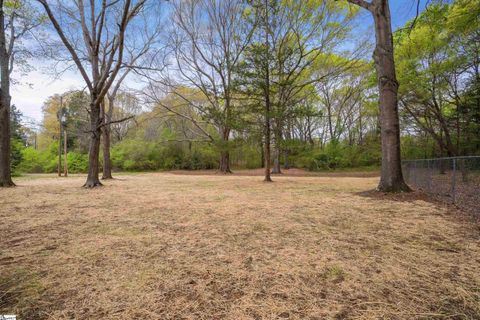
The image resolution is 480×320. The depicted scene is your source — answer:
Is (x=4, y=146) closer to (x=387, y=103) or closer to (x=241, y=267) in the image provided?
(x=241, y=267)

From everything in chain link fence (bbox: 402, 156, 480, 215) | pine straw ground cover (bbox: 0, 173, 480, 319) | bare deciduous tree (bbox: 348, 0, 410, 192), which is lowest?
pine straw ground cover (bbox: 0, 173, 480, 319)

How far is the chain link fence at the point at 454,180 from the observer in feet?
14.9

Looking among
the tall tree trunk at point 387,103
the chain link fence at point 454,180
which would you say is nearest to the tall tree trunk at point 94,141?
the tall tree trunk at point 387,103

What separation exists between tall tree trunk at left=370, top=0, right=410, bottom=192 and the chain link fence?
0.84m

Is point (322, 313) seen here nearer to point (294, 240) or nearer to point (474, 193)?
point (294, 240)

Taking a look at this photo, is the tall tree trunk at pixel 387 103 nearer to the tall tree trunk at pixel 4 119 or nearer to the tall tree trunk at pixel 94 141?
the tall tree trunk at pixel 94 141

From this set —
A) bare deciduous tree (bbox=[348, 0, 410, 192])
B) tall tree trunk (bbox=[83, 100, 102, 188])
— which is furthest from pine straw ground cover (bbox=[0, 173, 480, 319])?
tall tree trunk (bbox=[83, 100, 102, 188])

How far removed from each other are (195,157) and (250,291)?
24.3m

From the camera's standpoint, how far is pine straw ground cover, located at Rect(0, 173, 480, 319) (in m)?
1.31

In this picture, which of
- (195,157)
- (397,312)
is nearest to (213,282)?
(397,312)

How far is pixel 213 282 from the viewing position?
1.60 meters

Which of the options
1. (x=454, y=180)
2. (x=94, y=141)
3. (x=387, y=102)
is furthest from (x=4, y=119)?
(x=454, y=180)

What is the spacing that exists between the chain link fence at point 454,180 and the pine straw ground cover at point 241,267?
1.68m

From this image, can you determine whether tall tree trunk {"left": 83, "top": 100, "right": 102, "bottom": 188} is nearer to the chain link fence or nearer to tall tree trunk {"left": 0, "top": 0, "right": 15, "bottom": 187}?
tall tree trunk {"left": 0, "top": 0, "right": 15, "bottom": 187}
